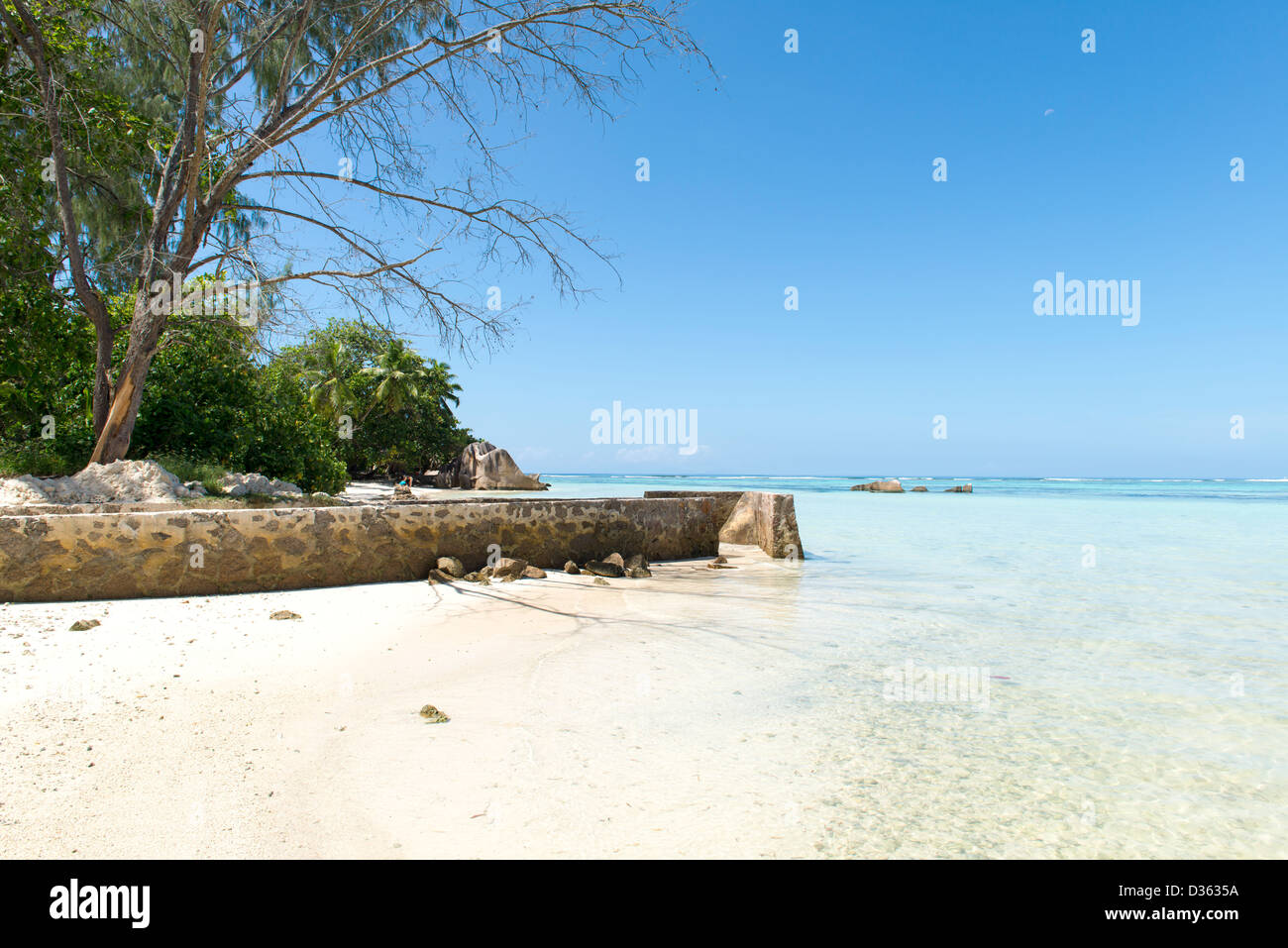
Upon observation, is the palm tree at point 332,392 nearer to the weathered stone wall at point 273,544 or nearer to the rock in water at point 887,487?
the weathered stone wall at point 273,544

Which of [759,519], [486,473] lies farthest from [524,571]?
[486,473]

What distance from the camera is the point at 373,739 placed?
9.20 ft

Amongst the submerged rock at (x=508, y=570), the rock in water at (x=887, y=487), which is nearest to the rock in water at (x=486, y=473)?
the rock in water at (x=887, y=487)

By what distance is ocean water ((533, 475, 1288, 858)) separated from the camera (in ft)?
7.72

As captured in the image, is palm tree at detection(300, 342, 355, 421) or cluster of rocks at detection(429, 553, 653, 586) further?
palm tree at detection(300, 342, 355, 421)

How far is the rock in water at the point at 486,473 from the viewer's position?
41062mm

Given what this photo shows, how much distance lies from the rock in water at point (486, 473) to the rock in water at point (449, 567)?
3502 cm

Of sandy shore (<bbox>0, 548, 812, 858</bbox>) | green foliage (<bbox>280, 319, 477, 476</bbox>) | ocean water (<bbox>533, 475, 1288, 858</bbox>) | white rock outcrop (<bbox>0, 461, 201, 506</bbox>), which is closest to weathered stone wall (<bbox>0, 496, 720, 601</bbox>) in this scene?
sandy shore (<bbox>0, 548, 812, 858</bbox>)

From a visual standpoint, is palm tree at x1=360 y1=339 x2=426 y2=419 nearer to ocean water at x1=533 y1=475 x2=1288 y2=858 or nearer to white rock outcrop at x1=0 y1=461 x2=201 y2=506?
white rock outcrop at x1=0 y1=461 x2=201 y2=506

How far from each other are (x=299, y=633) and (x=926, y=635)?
4.64 metres

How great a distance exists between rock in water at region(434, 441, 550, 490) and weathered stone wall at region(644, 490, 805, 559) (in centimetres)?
3013

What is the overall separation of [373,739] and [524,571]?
4095mm
